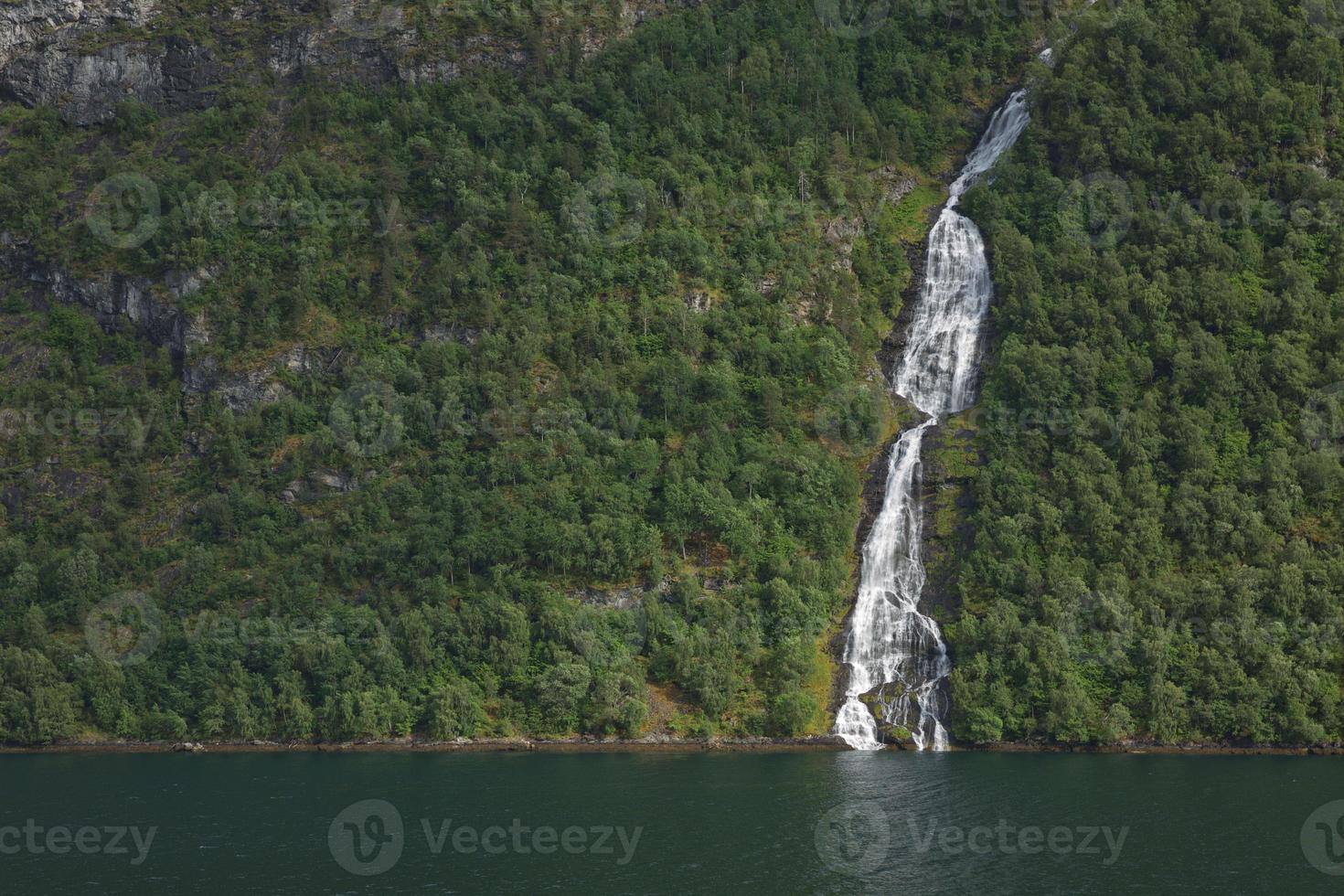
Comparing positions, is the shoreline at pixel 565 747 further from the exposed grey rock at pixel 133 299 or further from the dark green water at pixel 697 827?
the exposed grey rock at pixel 133 299

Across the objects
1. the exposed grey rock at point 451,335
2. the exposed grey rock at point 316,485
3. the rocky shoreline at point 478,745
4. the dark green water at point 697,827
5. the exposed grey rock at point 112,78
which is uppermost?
the exposed grey rock at point 112,78

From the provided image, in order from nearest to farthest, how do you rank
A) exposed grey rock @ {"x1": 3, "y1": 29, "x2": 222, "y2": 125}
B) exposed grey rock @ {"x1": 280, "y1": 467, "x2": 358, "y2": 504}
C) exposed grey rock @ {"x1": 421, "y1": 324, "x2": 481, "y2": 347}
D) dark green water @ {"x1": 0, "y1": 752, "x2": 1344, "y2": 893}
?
dark green water @ {"x1": 0, "y1": 752, "x2": 1344, "y2": 893} → exposed grey rock @ {"x1": 280, "y1": 467, "x2": 358, "y2": 504} → exposed grey rock @ {"x1": 421, "y1": 324, "x2": 481, "y2": 347} → exposed grey rock @ {"x1": 3, "y1": 29, "x2": 222, "y2": 125}

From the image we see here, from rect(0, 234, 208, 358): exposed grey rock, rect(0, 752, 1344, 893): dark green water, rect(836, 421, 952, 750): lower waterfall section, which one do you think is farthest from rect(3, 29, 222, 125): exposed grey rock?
rect(836, 421, 952, 750): lower waterfall section

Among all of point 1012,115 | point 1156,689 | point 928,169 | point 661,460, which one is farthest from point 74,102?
point 1156,689

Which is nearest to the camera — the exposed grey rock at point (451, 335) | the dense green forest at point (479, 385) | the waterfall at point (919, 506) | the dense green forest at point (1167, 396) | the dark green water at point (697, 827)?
the dark green water at point (697, 827)

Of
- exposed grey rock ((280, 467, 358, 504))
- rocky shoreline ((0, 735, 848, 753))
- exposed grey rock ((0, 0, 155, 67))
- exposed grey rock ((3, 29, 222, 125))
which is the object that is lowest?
rocky shoreline ((0, 735, 848, 753))

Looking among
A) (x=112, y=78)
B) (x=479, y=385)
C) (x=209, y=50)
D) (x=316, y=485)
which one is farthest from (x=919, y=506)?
(x=112, y=78)

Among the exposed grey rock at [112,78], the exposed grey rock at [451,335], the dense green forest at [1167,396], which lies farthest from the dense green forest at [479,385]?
the dense green forest at [1167,396]

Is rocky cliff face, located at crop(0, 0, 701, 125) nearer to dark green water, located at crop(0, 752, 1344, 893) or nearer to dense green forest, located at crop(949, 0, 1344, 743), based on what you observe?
dense green forest, located at crop(949, 0, 1344, 743)
